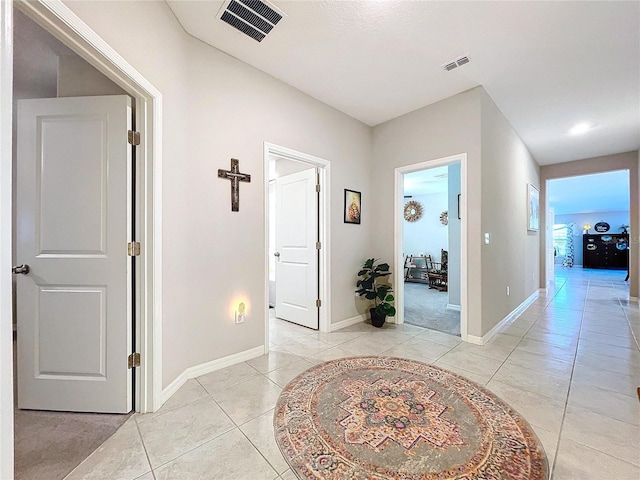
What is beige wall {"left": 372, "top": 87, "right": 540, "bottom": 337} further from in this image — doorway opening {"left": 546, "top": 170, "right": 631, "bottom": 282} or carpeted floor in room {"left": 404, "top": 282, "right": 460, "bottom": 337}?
doorway opening {"left": 546, "top": 170, "right": 631, "bottom": 282}

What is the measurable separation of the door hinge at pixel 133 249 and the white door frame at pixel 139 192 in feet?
0.13

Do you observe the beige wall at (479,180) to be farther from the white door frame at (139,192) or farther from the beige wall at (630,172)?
the white door frame at (139,192)

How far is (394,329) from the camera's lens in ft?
11.0

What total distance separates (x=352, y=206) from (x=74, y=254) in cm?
278

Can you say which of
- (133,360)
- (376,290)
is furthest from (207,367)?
(376,290)

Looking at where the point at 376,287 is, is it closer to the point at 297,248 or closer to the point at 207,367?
the point at 297,248

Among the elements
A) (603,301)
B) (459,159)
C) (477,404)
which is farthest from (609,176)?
(477,404)

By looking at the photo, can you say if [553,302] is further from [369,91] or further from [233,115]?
[233,115]

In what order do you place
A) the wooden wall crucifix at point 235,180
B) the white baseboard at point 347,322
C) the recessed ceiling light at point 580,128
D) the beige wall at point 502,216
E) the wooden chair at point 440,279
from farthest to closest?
the wooden chair at point 440,279
the recessed ceiling light at point 580,128
the white baseboard at point 347,322
the beige wall at point 502,216
the wooden wall crucifix at point 235,180

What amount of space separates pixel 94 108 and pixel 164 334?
1.53 m

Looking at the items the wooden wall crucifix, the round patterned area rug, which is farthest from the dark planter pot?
the wooden wall crucifix

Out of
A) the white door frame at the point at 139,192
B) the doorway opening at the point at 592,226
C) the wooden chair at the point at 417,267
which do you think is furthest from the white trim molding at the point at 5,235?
the doorway opening at the point at 592,226

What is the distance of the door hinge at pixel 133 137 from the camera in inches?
68.1

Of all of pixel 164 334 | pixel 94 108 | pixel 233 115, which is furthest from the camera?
pixel 233 115
